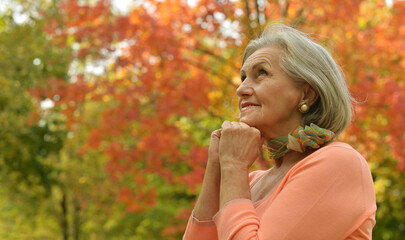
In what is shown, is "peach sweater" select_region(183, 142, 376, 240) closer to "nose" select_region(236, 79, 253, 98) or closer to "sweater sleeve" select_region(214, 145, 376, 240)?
"sweater sleeve" select_region(214, 145, 376, 240)

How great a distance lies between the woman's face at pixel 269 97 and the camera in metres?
1.84

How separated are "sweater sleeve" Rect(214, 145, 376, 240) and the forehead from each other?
44 cm

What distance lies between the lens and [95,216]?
1512 cm

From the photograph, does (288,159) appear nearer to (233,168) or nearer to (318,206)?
(233,168)

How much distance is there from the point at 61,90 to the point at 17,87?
3825mm

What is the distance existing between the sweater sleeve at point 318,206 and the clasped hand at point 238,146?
195 mm

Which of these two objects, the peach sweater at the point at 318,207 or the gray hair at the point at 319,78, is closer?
the peach sweater at the point at 318,207

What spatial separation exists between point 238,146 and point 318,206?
399 millimetres

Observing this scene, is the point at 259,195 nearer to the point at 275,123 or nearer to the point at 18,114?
the point at 275,123

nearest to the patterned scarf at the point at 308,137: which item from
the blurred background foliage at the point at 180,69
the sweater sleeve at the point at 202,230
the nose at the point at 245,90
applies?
the nose at the point at 245,90

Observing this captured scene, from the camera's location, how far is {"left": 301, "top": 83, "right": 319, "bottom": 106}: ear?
1.85 m

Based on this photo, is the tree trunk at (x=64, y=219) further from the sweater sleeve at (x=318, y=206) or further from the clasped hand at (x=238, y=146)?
the sweater sleeve at (x=318, y=206)

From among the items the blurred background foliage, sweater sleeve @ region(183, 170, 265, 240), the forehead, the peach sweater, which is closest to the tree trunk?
the blurred background foliage

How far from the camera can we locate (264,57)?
1919mm
